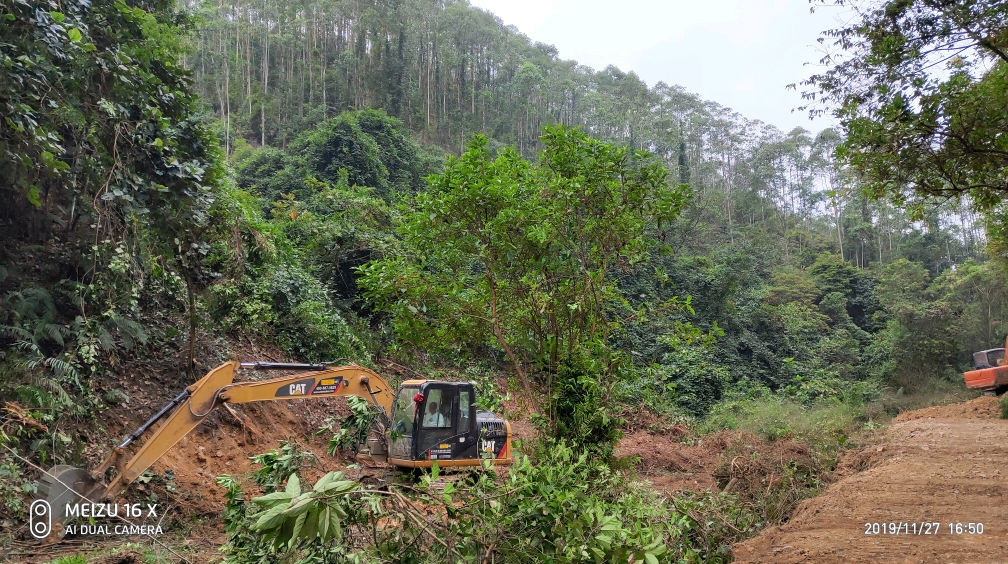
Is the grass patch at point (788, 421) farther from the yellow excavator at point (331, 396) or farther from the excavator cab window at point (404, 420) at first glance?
the excavator cab window at point (404, 420)

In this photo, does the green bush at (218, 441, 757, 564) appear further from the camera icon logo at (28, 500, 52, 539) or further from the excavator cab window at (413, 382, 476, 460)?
the excavator cab window at (413, 382, 476, 460)

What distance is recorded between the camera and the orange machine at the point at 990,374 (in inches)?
525

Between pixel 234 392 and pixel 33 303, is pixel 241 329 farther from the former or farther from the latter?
pixel 234 392

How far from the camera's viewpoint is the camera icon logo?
17.1ft

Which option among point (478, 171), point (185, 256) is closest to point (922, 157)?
point (478, 171)

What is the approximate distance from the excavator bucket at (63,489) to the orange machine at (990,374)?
16.7m

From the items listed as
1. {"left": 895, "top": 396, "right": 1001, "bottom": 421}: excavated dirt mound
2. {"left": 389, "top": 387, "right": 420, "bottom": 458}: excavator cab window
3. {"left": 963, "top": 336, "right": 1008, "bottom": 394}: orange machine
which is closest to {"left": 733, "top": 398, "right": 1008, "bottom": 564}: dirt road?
{"left": 389, "top": 387, "right": 420, "bottom": 458}: excavator cab window

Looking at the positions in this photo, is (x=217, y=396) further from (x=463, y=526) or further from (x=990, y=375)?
(x=990, y=375)

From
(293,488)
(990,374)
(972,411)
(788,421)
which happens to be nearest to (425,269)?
(293,488)

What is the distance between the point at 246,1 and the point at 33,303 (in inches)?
1517
